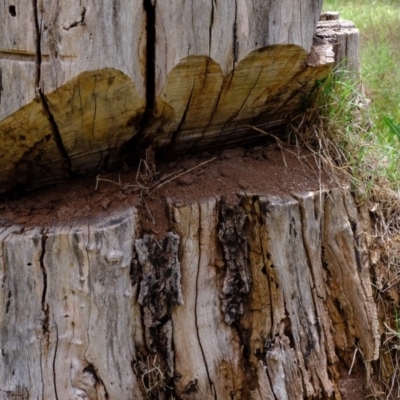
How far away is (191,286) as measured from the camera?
197cm

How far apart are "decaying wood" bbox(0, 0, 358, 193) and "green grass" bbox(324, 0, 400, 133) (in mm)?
916

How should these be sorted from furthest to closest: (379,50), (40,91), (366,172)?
(379,50) → (366,172) → (40,91)

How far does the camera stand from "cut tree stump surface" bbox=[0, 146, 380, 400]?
1.84 m

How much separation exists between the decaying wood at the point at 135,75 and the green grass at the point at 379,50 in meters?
0.92

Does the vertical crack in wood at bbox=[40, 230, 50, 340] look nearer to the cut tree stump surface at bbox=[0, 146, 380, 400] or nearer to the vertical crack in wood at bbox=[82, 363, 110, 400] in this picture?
the cut tree stump surface at bbox=[0, 146, 380, 400]

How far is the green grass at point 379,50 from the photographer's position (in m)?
3.59

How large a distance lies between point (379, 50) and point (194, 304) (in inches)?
112

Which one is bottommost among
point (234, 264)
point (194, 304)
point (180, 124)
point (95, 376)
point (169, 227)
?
point (95, 376)

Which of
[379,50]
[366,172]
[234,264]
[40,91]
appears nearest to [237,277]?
[234,264]

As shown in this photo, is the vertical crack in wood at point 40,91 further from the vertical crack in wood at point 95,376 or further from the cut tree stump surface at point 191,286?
the vertical crack in wood at point 95,376

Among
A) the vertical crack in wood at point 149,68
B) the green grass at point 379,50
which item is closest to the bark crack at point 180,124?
the vertical crack in wood at point 149,68

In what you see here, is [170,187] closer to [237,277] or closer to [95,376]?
Result: [237,277]

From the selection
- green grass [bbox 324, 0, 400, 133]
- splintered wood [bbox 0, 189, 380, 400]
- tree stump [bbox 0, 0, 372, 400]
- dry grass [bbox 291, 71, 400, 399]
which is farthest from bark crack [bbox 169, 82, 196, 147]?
green grass [bbox 324, 0, 400, 133]

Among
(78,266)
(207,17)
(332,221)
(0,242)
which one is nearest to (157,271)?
(78,266)
